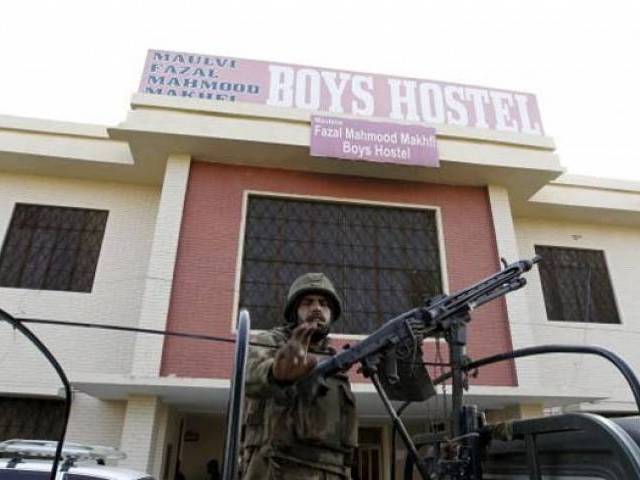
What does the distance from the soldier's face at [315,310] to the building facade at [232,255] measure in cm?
424

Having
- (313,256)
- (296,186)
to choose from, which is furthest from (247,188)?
(313,256)

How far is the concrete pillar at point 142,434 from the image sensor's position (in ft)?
19.7

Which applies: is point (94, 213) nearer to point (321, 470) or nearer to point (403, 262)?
point (403, 262)

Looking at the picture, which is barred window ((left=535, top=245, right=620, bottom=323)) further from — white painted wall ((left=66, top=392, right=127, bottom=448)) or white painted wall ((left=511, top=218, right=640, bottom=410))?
white painted wall ((left=66, top=392, right=127, bottom=448))

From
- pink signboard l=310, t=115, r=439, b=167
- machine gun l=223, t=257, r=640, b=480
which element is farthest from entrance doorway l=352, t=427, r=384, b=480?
machine gun l=223, t=257, r=640, b=480

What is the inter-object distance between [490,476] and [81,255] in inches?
296

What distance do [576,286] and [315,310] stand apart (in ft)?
26.7

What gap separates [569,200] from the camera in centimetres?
898

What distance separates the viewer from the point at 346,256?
7.52 metres

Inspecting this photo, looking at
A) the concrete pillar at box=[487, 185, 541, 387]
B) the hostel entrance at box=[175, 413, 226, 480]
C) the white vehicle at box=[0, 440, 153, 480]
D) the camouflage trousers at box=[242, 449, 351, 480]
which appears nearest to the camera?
the camouflage trousers at box=[242, 449, 351, 480]

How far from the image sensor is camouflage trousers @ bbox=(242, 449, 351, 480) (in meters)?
1.93

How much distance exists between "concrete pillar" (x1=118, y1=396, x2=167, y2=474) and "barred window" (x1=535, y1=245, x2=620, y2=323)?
657 centimetres

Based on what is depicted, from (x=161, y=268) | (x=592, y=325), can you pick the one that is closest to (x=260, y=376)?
(x=161, y=268)

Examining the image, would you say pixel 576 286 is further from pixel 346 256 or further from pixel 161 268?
pixel 161 268
